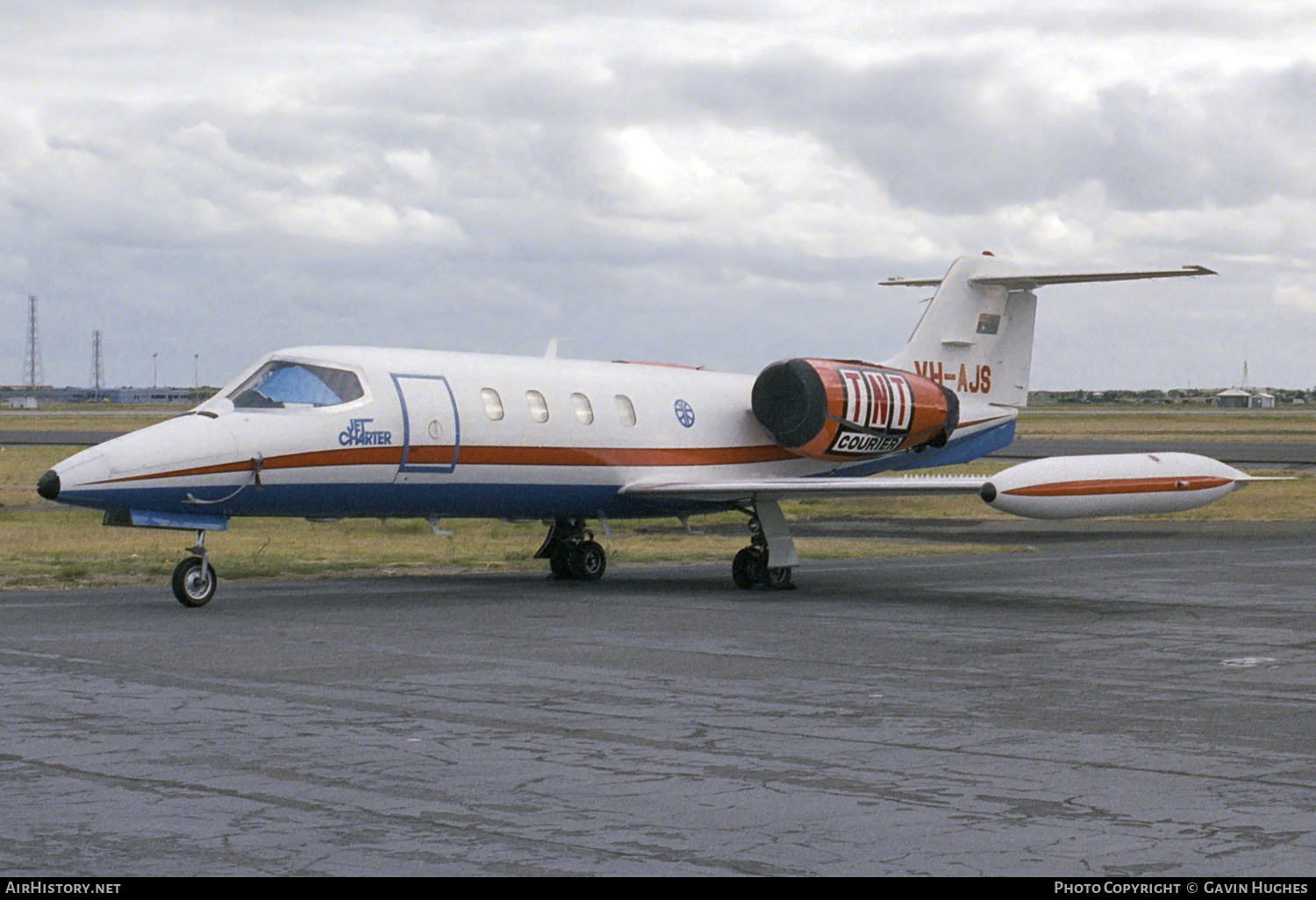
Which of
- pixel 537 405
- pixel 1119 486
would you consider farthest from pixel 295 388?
pixel 1119 486

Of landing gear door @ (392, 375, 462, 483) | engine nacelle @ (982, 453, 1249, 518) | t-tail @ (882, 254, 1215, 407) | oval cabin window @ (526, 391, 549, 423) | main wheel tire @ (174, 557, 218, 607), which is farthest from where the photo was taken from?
t-tail @ (882, 254, 1215, 407)

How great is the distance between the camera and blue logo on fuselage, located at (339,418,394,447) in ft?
62.0

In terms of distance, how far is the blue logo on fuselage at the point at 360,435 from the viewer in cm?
1891

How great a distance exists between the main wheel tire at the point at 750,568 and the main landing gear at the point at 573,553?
2.31 meters

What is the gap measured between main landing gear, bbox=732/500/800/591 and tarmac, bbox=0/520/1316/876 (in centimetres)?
202

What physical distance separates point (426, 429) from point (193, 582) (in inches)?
126

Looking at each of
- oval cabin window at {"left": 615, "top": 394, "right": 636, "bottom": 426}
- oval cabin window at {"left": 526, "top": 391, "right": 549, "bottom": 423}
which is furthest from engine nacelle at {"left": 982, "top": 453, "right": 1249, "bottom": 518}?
oval cabin window at {"left": 526, "top": 391, "right": 549, "bottom": 423}

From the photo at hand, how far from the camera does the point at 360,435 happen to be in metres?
19.0

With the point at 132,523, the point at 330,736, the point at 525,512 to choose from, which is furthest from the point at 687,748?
the point at 525,512

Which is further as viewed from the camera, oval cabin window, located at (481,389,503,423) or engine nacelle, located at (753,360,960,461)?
engine nacelle, located at (753,360,960,461)
